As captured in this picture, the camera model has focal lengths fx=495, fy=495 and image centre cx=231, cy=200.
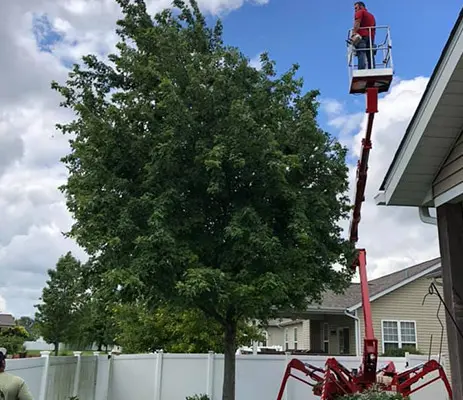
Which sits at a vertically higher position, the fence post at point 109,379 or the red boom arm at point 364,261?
the red boom arm at point 364,261

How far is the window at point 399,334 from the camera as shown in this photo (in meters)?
17.5

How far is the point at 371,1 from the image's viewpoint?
9289 mm

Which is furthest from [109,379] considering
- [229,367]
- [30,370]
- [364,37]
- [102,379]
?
[364,37]

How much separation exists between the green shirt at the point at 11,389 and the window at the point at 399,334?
15.2 m

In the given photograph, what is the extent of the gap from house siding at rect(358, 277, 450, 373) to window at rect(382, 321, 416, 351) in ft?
0.46

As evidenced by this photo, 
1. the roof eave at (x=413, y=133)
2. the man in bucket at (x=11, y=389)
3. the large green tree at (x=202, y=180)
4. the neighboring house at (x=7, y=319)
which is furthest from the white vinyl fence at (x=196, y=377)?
the neighboring house at (x=7, y=319)

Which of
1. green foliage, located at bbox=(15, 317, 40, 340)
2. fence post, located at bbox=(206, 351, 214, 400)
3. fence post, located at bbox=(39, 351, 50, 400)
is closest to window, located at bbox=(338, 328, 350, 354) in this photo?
fence post, located at bbox=(206, 351, 214, 400)

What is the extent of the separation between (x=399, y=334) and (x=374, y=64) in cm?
1272

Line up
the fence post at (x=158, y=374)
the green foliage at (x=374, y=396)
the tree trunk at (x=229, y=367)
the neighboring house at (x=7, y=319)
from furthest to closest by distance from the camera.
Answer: the neighboring house at (x=7, y=319), the fence post at (x=158, y=374), the tree trunk at (x=229, y=367), the green foliage at (x=374, y=396)

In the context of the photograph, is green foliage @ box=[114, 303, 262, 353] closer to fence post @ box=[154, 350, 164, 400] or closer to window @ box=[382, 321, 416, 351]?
fence post @ box=[154, 350, 164, 400]

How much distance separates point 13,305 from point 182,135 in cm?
2415

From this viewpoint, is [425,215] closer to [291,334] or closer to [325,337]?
[325,337]

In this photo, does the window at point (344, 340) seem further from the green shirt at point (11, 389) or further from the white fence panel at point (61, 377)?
the green shirt at point (11, 389)

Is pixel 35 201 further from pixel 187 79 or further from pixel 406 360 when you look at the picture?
pixel 406 360
